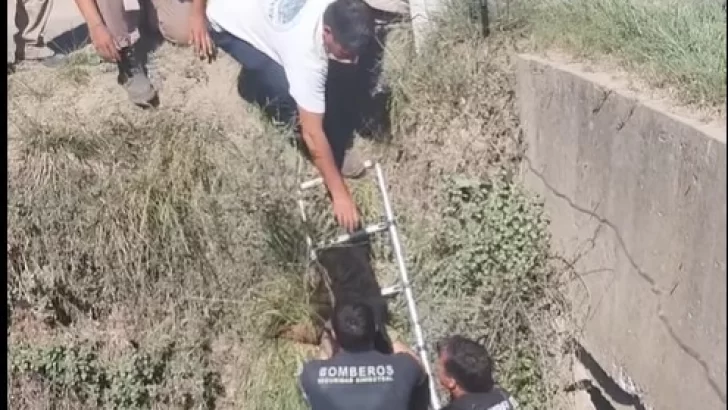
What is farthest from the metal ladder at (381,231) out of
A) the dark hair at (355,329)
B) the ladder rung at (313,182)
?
the dark hair at (355,329)

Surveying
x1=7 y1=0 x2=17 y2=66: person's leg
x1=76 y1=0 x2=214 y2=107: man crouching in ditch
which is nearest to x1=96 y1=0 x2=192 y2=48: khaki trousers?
x1=76 y1=0 x2=214 y2=107: man crouching in ditch

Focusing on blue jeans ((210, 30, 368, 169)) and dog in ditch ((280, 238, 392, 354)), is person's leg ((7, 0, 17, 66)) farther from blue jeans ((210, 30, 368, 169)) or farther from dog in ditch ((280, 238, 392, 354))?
dog in ditch ((280, 238, 392, 354))

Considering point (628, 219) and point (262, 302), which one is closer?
point (628, 219)

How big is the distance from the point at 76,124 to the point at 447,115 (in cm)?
151

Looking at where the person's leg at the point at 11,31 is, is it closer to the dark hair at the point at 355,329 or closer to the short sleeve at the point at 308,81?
the short sleeve at the point at 308,81

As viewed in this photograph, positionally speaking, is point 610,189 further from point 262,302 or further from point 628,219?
point 262,302

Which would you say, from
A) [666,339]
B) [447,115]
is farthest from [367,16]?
[666,339]

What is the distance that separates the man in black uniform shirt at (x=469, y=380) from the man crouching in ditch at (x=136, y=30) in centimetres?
165

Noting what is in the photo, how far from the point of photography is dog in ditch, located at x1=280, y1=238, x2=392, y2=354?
5.28 meters

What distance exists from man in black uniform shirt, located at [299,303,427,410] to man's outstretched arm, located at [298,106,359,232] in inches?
16.2

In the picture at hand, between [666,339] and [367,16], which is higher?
[367,16]

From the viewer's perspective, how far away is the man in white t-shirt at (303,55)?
196 inches

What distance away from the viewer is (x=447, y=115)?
5.47 metres

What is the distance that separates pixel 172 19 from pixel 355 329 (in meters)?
1.61
